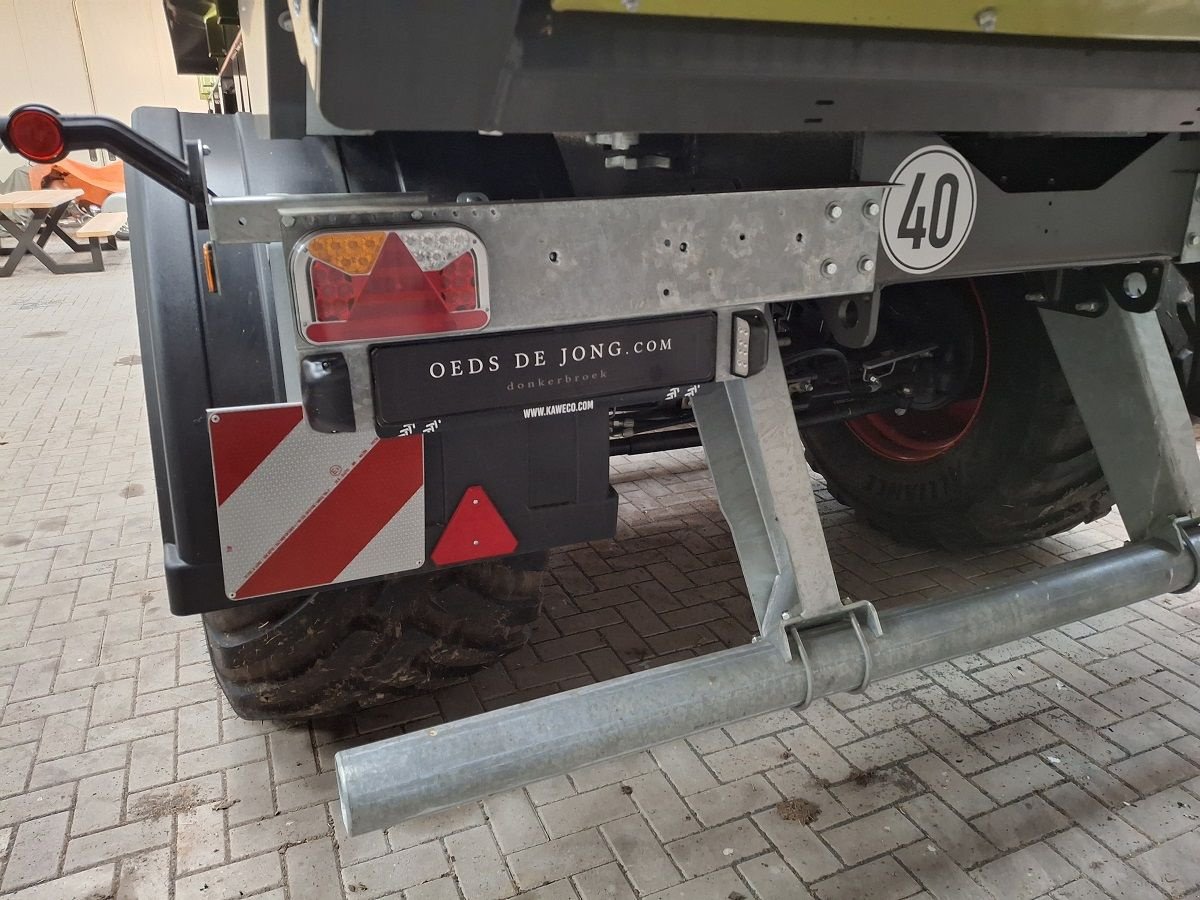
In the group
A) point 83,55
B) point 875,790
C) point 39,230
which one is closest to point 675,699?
point 875,790

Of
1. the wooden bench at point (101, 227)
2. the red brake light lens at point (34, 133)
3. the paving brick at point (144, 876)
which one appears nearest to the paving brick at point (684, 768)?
the paving brick at point (144, 876)

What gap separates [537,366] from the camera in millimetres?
1407

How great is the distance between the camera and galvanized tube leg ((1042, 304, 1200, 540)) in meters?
2.09

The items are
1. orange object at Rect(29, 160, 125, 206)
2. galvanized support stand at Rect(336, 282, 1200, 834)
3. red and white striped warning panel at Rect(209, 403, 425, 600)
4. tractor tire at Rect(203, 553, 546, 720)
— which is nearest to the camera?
galvanized support stand at Rect(336, 282, 1200, 834)

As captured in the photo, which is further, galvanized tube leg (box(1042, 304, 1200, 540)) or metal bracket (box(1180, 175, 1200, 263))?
galvanized tube leg (box(1042, 304, 1200, 540))

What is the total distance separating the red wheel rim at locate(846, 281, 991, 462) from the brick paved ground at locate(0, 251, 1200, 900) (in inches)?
18.2

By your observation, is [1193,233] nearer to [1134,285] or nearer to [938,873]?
[1134,285]

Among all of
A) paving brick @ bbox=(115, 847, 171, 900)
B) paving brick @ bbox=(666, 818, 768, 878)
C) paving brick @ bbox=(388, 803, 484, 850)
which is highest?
paving brick @ bbox=(115, 847, 171, 900)

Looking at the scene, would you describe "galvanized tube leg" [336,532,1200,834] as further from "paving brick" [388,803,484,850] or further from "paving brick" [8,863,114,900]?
"paving brick" [8,863,114,900]

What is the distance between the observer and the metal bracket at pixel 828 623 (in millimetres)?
1641

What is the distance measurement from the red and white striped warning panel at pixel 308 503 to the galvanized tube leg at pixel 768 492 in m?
0.60

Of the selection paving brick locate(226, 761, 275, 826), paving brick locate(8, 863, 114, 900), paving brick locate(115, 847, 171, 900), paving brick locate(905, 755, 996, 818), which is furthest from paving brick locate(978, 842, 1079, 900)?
paving brick locate(8, 863, 114, 900)

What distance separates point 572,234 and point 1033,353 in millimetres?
1898

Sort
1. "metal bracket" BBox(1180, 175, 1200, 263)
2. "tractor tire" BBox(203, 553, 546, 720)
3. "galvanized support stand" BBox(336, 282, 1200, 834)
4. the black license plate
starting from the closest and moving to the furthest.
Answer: the black license plate, "galvanized support stand" BBox(336, 282, 1200, 834), "metal bracket" BBox(1180, 175, 1200, 263), "tractor tire" BBox(203, 553, 546, 720)
